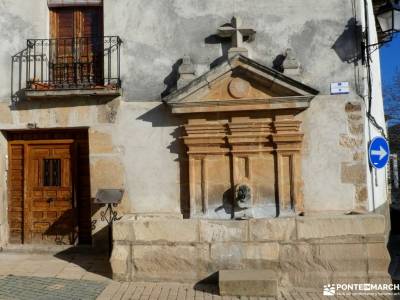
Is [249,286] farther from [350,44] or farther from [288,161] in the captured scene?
[350,44]

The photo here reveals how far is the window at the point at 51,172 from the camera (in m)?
7.05

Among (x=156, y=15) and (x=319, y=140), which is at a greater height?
(x=156, y=15)

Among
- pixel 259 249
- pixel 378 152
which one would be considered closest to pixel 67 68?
pixel 259 249

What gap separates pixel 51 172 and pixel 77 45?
2.26 meters

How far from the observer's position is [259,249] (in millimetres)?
5289

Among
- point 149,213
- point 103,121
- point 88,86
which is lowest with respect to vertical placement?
point 149,213

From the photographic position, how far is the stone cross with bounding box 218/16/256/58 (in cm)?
A: 654

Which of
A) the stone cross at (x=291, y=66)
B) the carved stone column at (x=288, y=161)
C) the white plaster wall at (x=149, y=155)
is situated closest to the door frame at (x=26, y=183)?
the white plaster wall at (x=149, y=155)

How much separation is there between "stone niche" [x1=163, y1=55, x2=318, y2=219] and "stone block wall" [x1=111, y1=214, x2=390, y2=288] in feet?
3.41

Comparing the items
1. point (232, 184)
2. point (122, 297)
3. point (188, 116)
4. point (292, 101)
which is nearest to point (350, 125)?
point (292, 101)

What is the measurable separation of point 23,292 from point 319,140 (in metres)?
4.71

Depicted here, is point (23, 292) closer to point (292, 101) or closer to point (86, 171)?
point (86, 171)

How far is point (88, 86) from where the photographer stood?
22.1ft

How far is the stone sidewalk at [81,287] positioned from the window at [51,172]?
56.8 inches
